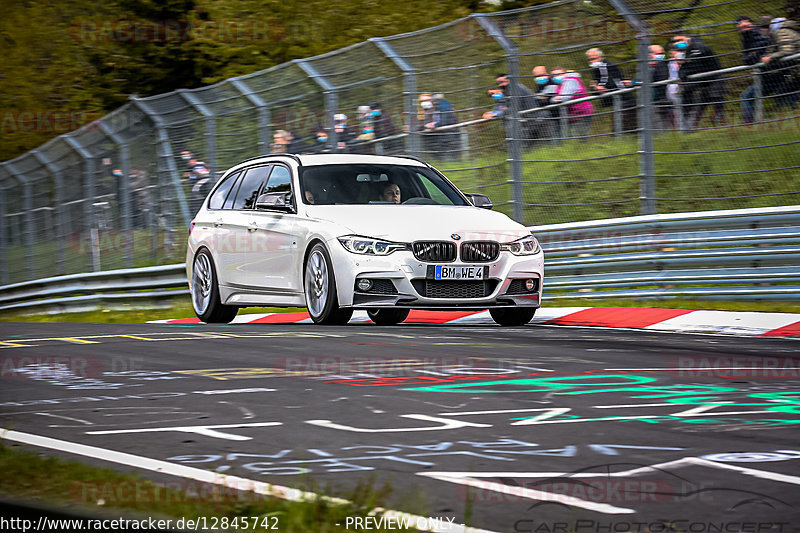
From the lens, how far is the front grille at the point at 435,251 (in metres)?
11.3

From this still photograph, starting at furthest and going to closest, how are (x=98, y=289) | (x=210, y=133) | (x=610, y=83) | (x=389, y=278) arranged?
(x=98, y=289) → (x=210, y=133) → (x=610, y=83) → (x=389, y=278)

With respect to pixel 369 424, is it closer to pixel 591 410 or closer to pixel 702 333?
pixel 591 410

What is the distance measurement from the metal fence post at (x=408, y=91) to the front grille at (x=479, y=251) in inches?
171

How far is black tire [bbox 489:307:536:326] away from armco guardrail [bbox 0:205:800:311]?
1.65 metres

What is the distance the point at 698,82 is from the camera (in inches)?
512

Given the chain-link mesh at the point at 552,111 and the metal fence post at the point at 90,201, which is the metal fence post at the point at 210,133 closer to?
the chain-link mesh at the point at 552,111

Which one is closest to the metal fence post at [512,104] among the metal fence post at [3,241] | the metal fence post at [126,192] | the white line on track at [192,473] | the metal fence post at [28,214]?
the metal fence post at [126,192]

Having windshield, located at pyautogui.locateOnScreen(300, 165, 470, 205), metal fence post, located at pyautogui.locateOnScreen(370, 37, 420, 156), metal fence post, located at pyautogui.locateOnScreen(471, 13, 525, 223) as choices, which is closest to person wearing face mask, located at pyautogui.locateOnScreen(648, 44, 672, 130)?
metal fence post, located at pyautogui.locateOnScreen(471, 13, 525, 223)

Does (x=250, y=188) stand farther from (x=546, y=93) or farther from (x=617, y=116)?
(x=617, y=116)

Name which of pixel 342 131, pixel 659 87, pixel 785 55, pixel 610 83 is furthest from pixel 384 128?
pixel 785 55

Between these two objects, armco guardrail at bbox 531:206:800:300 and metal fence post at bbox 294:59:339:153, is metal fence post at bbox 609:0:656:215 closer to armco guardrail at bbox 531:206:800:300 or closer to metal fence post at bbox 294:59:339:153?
armco guardrail at bbox 531:206:800:300

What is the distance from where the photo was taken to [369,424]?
6059 mm

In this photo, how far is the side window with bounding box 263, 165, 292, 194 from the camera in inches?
506

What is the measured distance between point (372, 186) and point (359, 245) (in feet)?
5.08
